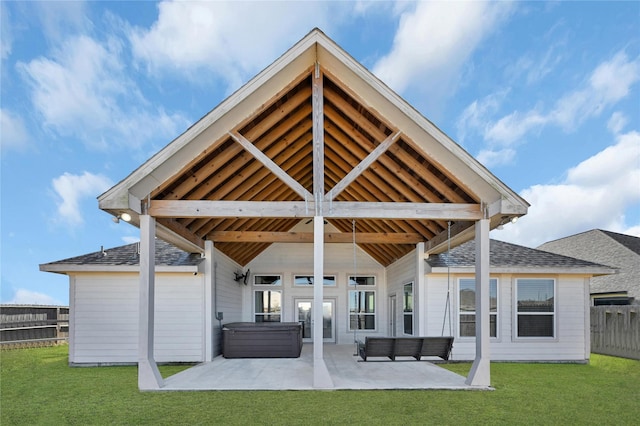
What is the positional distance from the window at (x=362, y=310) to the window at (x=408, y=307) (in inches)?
111

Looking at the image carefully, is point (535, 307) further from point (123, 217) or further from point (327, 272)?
point (123, 217)

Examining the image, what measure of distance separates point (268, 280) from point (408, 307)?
4.85 metres

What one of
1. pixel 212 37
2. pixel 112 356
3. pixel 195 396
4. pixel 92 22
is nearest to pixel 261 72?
pixel 195 396

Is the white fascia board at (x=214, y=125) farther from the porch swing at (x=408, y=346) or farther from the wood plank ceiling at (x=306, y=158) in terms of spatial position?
the porch swing at (x=408, y=346)

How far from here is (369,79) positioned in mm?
6758

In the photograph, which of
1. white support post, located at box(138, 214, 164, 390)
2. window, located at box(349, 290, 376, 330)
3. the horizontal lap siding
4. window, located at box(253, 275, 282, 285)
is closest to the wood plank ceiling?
white support post, located at box(138, 214, 164, 390)

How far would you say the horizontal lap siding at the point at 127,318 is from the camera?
33.7 ft

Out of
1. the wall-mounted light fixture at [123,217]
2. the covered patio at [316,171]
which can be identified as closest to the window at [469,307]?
the covered patio at [316,171]

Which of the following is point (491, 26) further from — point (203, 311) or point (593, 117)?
point (203, 311)

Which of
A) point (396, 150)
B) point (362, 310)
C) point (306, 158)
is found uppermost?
point (306, 158)

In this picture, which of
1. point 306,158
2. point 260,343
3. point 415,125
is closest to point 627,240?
point 306,158

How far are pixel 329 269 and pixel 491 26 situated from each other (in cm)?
1175

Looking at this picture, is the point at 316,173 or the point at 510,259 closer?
the point at 316,173

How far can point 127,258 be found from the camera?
10.9m
